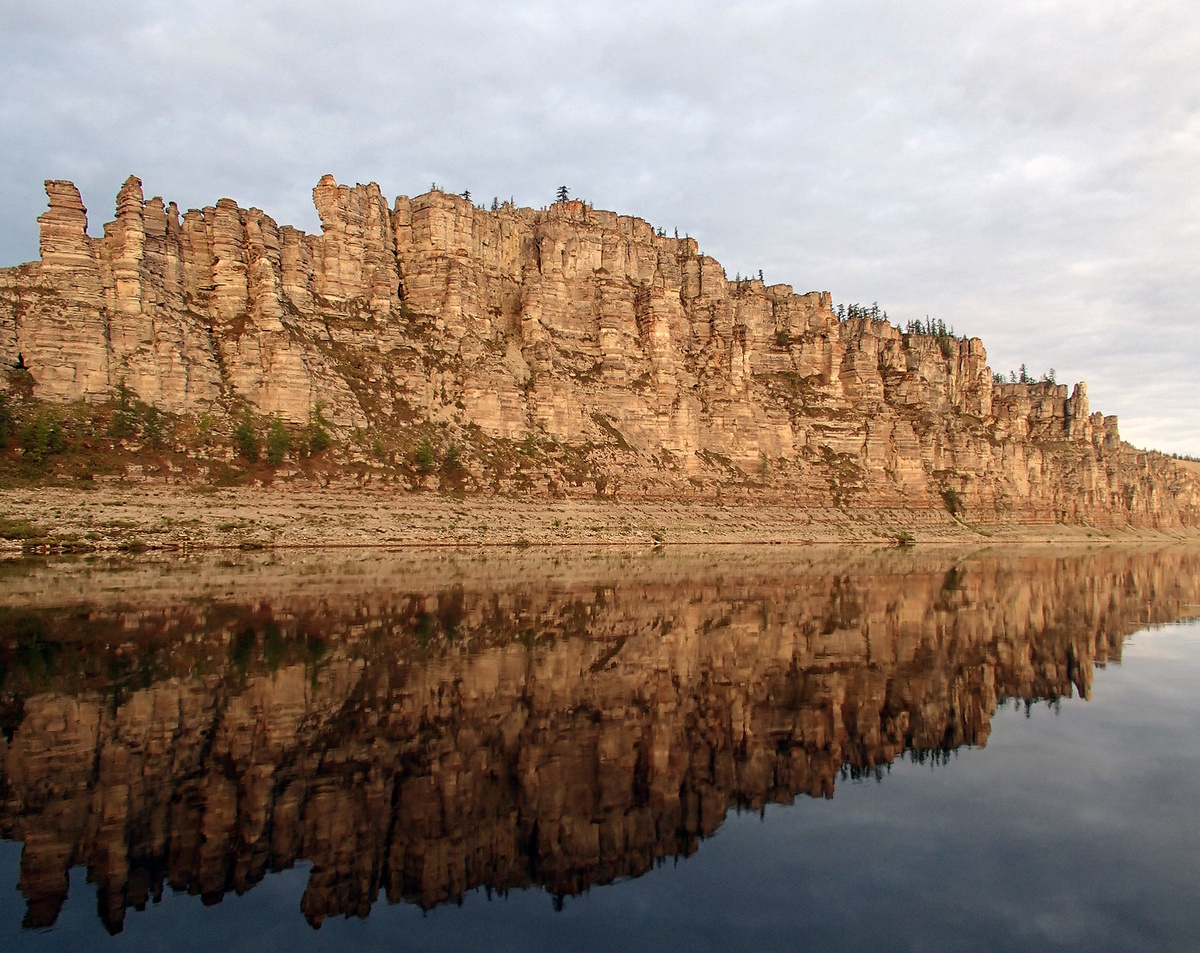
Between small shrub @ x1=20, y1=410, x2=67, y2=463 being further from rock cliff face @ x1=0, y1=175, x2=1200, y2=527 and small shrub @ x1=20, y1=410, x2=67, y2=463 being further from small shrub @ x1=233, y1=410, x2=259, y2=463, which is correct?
small shrub @ x1=233, y1=410, x2=259, y2=463

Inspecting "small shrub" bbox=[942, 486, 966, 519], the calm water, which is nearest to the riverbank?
"small shrub" bbox=[942, 486, 966, 519]

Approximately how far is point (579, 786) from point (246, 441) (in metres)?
60.7

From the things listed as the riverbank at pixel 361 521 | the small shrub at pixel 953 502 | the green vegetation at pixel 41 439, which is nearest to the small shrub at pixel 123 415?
the green vegetation at pixel 41 439

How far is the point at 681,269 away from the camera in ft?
433

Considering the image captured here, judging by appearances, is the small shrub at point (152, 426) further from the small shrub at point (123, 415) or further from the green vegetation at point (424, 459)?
the green vegetation at point (424, 459)

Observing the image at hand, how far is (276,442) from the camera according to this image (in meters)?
66.1

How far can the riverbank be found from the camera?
160 feet

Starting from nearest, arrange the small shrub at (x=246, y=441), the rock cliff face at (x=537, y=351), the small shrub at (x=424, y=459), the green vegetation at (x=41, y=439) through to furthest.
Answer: the green vegetation at (x=41, y=439) < the small shrub at (x=246, y=441) < the rock cliff face at (x=537, y=351) < the small shrub at (x=424, y=459)

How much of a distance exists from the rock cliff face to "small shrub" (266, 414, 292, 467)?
160 inches

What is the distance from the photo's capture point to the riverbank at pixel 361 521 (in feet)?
160

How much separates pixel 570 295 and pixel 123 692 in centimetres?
9826

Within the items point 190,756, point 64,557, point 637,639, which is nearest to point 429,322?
point 64,557

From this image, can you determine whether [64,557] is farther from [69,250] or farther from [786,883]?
[786,883]

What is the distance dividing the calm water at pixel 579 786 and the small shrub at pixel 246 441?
40.4 m
